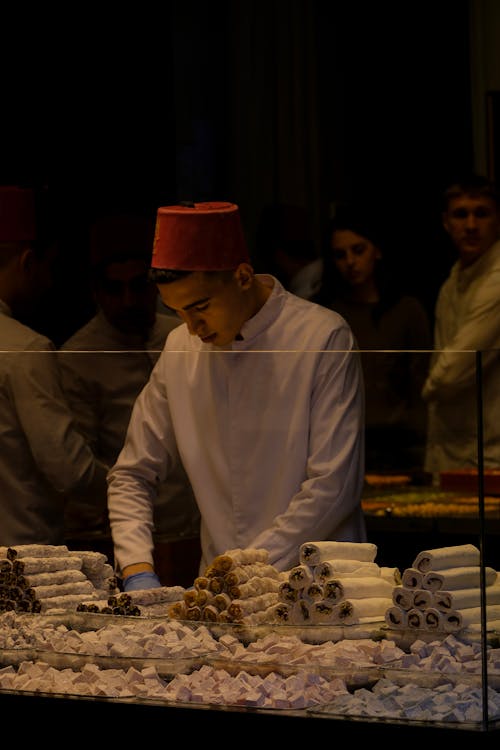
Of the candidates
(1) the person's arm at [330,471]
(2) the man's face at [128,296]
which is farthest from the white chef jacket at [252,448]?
(2) the man's face at [128,296]

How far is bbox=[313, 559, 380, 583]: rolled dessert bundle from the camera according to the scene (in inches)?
100

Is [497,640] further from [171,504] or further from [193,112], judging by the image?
[193,112]

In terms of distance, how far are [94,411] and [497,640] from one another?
79 cm

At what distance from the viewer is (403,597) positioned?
250cm

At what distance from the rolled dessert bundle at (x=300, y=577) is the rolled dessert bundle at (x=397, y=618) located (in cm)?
13

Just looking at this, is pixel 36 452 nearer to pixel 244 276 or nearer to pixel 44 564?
pixel 44 564

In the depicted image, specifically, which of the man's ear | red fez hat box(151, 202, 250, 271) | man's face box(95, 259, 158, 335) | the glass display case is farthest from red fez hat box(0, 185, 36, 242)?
the glass display case

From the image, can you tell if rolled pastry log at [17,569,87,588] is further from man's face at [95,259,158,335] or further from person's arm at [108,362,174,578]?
man's face at [95,259,158,335]

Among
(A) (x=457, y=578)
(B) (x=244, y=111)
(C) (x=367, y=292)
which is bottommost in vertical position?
(A) (x=457, y=578)

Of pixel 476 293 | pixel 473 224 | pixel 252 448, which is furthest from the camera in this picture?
pixel 473 224

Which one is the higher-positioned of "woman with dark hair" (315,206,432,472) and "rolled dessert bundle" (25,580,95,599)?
"woman with dark hair" (315,206,432,472)

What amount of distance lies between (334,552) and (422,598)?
171 millimetres

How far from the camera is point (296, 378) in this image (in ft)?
8.77

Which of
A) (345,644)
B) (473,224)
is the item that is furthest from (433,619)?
(473,224)
